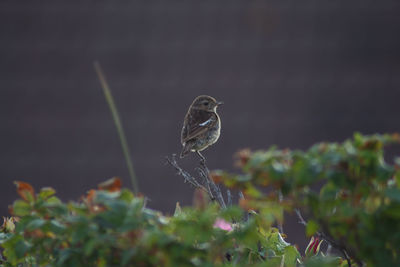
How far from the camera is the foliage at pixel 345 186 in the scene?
1467 mm

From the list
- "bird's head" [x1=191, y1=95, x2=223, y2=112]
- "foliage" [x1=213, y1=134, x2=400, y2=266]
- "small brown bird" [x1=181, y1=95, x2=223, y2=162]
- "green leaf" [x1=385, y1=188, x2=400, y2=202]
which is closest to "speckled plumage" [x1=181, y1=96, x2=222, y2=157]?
"small brown bird" [x1=181, y1=95, x2=223, y2=162]

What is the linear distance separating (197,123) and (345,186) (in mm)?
3851

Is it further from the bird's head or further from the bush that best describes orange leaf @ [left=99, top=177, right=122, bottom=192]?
the bird's head

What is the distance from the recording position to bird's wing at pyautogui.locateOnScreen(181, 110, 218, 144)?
16.9ft

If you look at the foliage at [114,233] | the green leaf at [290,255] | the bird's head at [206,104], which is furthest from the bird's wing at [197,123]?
the foliage at [114,233]

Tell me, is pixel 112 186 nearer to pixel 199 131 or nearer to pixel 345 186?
pixel 345 186

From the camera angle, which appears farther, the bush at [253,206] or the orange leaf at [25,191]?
the orange leaf at [25,191]

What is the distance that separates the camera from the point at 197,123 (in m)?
5.33

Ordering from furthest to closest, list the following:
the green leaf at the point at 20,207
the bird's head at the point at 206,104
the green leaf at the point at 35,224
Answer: the bird's head at the point at 206,104 → the green leaf at the point at 20,207 → the green leaf at the point at 35,224

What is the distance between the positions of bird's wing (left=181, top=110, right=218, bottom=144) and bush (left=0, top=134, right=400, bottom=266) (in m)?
3.43

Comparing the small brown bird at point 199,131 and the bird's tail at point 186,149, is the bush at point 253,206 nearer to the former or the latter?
the small brown bird at point 199,131

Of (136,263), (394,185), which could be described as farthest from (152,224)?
(394,185)

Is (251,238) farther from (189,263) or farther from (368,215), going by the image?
(368,215)

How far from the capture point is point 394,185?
5.22 ft
